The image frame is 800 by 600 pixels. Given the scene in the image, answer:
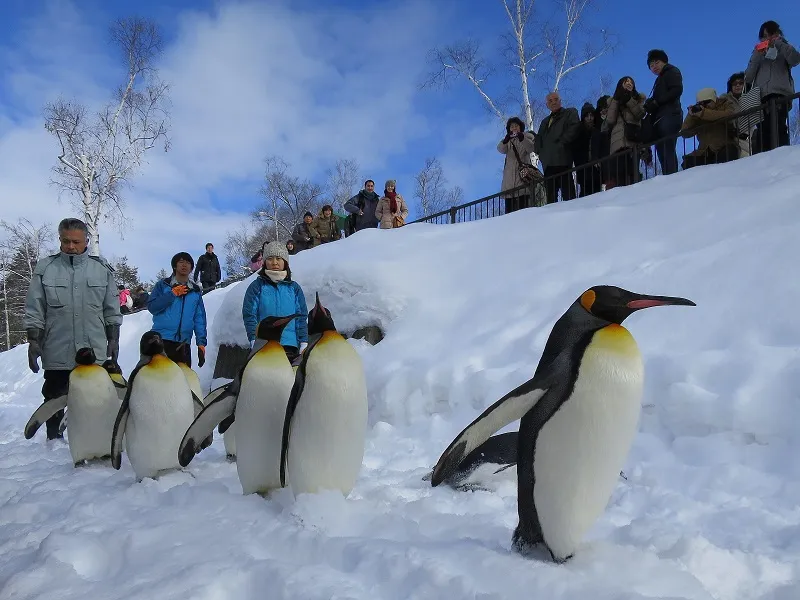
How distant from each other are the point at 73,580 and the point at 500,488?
1.74m

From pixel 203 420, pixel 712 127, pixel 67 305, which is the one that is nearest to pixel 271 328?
pixel 203 420

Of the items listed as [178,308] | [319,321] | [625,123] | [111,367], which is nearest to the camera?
[319,321]

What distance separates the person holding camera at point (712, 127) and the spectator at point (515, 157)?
198 cm

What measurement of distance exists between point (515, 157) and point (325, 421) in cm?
648

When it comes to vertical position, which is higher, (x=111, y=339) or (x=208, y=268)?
(x=208, y=268)

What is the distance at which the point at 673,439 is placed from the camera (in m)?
2.89

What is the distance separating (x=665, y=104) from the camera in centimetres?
621

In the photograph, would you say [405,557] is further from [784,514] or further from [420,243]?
[420,243]

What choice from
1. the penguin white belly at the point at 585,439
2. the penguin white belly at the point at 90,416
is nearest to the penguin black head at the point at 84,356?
the penguin white belly at the point at 90,416

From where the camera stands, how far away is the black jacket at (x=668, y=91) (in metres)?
6.02

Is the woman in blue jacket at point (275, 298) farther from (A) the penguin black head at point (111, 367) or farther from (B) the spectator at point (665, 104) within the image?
(B) the spectator at point (665, 104)

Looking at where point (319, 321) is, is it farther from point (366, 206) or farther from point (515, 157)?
point (366, 206)

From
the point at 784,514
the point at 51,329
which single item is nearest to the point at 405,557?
the point at 784,514

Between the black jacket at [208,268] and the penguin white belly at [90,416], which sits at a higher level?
the black jacket at [208,268]
